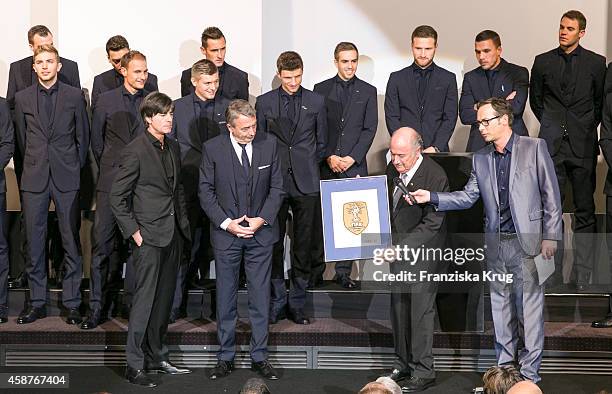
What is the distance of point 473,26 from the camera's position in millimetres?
8562

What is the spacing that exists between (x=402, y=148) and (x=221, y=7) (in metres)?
2.74

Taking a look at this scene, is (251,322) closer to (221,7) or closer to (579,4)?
(221,7)

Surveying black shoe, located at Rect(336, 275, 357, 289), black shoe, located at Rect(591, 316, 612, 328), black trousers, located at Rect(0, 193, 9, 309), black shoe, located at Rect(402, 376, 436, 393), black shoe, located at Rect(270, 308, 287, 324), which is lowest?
black shoe, located at Rect(402, 376, 436, 393)

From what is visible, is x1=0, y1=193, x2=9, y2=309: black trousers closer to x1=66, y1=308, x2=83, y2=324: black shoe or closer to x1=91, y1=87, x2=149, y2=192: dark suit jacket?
x1=66, y1=308, x2=83, y2=324: black shoe

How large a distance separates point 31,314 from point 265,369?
1.71 m

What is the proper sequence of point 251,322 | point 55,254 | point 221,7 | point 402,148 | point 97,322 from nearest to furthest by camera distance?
point 402,148 < point 251,322 < point 97,322 < point 55,254 < point 221,7

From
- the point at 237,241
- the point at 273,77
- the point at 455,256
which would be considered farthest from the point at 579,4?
the point at 237,241

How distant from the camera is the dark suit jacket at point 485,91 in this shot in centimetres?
736

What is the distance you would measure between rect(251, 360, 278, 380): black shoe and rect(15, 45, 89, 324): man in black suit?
1301 mm

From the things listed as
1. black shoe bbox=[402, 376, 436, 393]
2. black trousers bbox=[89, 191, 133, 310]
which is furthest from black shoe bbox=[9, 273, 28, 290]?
black shoe bbox=[402, 376, 436, 393]

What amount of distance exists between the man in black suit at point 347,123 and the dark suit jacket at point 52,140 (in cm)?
171

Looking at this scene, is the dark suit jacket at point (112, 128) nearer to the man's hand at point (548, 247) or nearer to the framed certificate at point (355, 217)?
the framed certificate at point (355, 217)

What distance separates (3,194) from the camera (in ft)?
23.1

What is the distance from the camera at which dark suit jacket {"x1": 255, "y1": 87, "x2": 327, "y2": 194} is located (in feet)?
23.1
